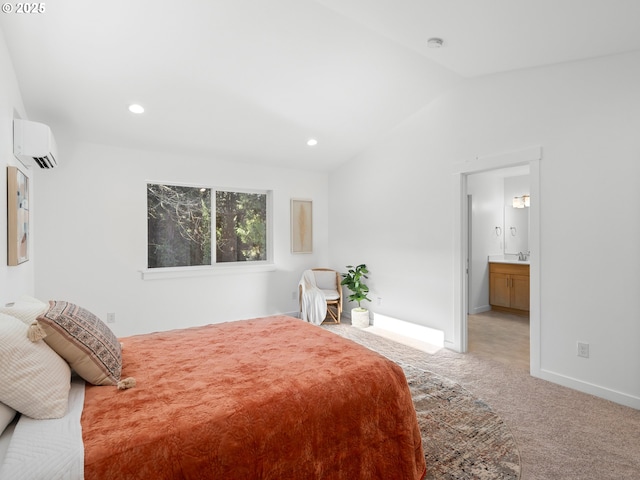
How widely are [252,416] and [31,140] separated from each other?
2.76 metres

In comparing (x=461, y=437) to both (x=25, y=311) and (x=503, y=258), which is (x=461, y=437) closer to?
(x=25, y=311)

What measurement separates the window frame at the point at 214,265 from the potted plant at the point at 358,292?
3.83ft

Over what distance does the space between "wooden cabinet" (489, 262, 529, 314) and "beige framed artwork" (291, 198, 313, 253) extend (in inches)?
121

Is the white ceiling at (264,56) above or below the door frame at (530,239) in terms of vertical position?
above

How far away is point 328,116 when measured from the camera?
4148mm

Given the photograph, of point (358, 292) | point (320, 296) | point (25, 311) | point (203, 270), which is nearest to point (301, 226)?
point (320, 296)

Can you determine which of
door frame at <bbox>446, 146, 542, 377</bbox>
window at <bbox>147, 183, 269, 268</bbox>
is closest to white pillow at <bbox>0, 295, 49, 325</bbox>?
window at <bbox>147, 183, 269, 268</bbox>

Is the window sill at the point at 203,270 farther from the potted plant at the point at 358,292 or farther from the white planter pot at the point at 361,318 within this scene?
the white planter pot at the point at 361,318

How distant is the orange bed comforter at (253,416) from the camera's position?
46.8 inches

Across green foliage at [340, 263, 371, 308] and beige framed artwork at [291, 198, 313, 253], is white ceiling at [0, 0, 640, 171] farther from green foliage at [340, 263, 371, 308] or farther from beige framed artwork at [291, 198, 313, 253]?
green foliage at [340, 263, 371, 308]

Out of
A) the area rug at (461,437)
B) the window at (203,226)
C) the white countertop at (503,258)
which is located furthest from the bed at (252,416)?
the white countertop at (503,258)

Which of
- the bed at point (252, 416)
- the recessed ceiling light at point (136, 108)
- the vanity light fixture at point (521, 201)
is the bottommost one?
the bed at point (252, 416)

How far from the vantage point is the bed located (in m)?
1.19


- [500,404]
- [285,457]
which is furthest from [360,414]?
[500,404]
